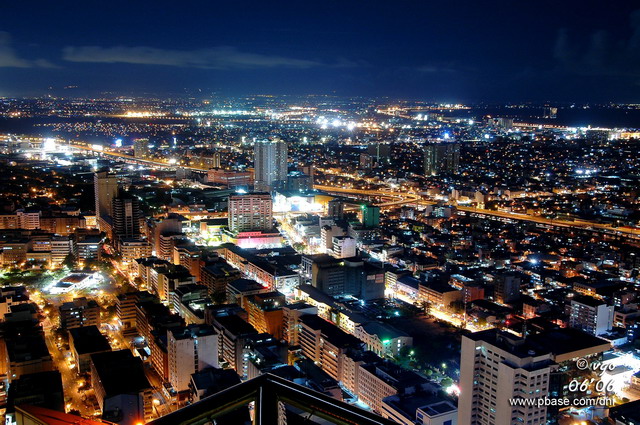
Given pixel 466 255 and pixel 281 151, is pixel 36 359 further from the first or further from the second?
pixel 281 151

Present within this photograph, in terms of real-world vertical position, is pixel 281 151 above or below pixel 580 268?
above

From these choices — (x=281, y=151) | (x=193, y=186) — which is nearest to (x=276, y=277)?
(x=281, y=151)

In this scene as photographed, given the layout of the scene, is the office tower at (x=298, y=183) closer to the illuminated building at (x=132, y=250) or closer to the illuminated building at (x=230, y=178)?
the illuminated building at (x=230, y=178)

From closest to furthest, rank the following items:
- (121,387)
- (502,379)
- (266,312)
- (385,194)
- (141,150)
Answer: (502,379) → (121,387) → (266,312) → (385,194) → (141,150)

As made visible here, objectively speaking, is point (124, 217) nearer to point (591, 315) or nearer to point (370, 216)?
point (370, 216)

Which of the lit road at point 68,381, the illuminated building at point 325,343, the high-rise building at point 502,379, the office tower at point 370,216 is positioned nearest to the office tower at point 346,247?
the office tower at point 370,216

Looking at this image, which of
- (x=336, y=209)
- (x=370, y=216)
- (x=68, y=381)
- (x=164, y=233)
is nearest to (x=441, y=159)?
(x=336, y=209)

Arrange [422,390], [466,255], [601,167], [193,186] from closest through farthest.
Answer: [422,390]
[466,255]
[193,186]
[601,167]
